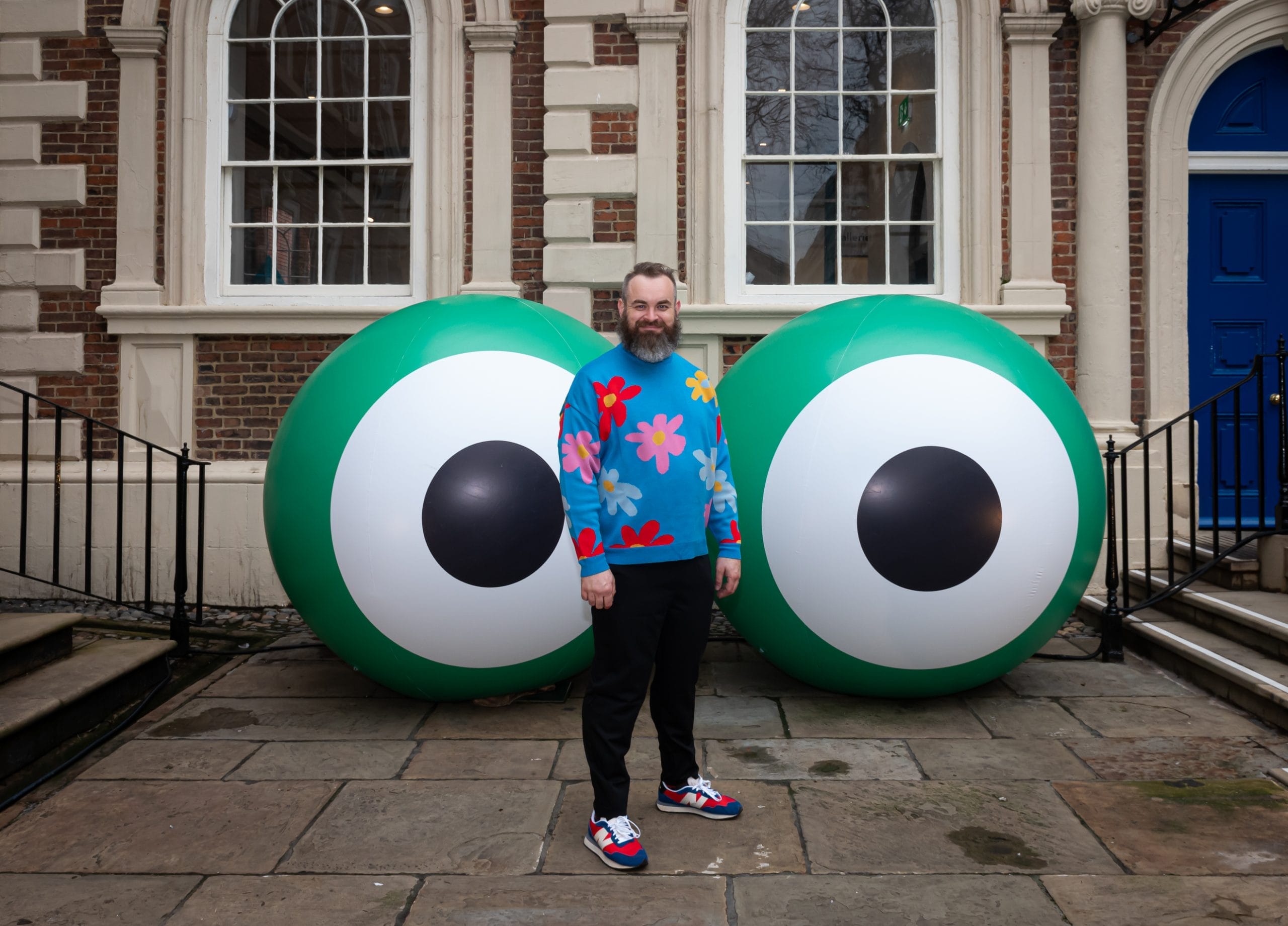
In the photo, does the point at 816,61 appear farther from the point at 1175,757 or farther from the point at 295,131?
the point at 1175,757

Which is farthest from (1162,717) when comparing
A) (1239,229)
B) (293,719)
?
(1239,229)

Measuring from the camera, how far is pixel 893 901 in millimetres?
2730

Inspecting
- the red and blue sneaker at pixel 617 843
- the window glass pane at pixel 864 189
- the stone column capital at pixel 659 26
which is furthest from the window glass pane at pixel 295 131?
the red and blue sneaker at pixel 617 843

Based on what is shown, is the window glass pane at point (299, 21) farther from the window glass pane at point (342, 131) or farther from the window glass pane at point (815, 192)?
the window glass pane at point (815, 192)

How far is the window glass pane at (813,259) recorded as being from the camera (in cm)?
777

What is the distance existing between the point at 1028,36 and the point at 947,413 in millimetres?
4818

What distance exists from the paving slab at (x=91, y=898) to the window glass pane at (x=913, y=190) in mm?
6730

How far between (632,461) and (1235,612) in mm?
3982

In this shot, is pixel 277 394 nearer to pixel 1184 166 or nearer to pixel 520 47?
pixel 520 47

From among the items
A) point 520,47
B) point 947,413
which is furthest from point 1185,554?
point 520,47

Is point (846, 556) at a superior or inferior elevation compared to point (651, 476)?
inferior

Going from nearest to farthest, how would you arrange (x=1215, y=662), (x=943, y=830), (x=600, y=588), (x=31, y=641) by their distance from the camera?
1. (x=600, y=588)
2. (x=943, y=830)
3. (x=31, y=641)
4. (x=1215, y=662)

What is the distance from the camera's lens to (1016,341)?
176 inches

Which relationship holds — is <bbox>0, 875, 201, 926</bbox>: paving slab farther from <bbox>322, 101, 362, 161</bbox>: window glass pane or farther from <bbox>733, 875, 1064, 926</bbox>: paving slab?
<bbox>322, 101, 362, 161</bbox>: window glass pane
